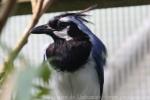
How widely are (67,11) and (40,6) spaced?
61 centimetres

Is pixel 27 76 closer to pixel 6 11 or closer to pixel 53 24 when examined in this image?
pixel 6 11

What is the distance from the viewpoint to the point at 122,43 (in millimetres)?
1452

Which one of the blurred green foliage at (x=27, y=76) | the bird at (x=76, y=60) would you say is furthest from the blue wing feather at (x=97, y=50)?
the blurred green foliage at (x=27, y=76)

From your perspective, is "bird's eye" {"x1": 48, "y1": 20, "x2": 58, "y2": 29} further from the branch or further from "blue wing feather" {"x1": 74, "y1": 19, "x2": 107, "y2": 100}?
the branch

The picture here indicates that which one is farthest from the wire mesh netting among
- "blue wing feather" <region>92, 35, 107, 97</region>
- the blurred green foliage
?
the blurred green foliage

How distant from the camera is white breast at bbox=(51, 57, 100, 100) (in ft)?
3.49

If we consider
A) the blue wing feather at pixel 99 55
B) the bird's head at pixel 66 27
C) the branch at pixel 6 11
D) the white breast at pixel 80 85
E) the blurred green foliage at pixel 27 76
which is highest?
the branch at pixel 6 11

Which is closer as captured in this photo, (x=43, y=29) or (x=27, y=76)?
(x=27, y=76)

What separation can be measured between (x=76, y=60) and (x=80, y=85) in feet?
0.21

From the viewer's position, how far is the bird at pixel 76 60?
1054 millimetres

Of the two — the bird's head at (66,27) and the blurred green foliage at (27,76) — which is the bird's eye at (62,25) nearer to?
the bird's head at (66,27)

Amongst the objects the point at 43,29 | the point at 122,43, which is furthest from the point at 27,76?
the point at 122,43

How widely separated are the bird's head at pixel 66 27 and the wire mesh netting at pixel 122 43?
0.21 m

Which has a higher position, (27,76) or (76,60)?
(27,76)
